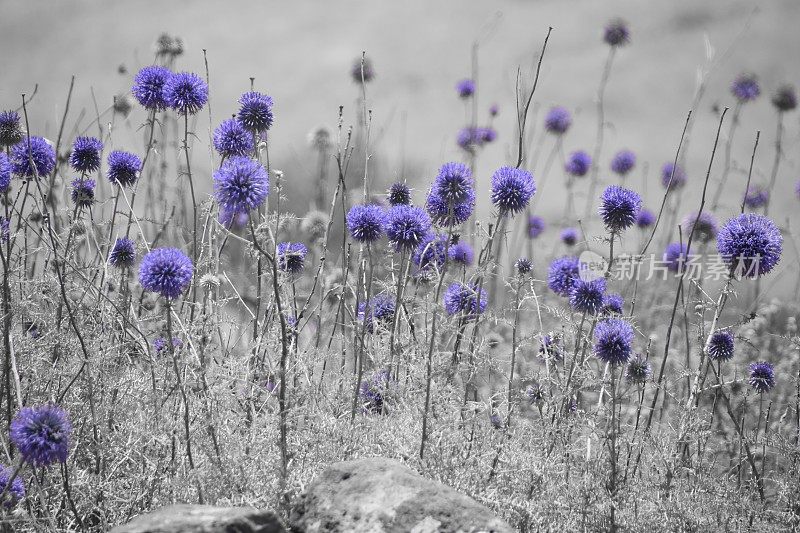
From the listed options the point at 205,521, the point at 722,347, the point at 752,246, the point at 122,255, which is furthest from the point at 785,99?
the point at 205,521

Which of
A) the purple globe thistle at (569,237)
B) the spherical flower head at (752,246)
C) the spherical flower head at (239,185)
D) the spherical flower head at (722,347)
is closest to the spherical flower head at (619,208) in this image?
the spherical flower head at (752,246)

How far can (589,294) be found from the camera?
3.40 metres

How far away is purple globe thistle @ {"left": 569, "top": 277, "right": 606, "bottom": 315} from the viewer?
3400 millimetres

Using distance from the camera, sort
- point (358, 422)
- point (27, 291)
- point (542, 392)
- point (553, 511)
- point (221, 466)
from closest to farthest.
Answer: point (221, 466) < point (553, 511) < point (358, 422) < point (542, 392) < point (27, 291)

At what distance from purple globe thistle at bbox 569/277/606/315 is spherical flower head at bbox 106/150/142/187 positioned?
240 centimetres

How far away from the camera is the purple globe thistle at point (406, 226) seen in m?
3.18

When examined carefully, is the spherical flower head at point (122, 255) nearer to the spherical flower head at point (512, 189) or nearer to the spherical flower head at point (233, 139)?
the spherical flower head at point (233, 139)

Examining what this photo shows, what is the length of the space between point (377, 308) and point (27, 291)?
185 cm

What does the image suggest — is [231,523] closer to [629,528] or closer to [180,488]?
[180,488]

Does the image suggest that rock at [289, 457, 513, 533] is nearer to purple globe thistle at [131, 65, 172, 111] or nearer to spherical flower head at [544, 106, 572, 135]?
purple globe thistle at [131, 65, 172, 111]

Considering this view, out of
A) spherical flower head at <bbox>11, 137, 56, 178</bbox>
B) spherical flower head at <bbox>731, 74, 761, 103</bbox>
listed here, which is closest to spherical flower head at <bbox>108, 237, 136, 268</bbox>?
spherical flower head at <bbox>11, 137, 56, 178</bbox>

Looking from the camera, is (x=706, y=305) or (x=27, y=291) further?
(x=27, y=291)

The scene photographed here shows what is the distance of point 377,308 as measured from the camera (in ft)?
13.2

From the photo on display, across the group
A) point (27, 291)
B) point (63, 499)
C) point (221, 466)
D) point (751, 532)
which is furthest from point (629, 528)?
point (27, 291)
